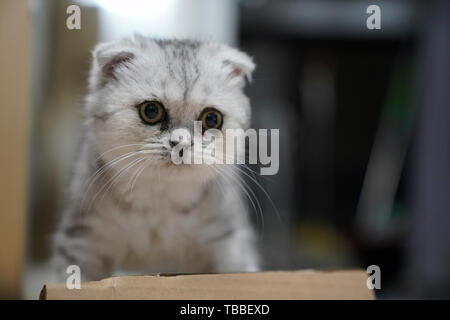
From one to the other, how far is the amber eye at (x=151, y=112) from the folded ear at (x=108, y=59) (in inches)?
3.1

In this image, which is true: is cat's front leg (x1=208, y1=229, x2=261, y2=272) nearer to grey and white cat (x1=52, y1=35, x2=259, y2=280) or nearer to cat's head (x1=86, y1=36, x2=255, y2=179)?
grey and white cat (x1=52, y1=35, x2=259, y2=280)

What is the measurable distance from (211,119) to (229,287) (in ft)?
0.88

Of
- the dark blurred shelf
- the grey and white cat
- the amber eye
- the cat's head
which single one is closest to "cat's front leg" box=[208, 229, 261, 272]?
the grey and white cat

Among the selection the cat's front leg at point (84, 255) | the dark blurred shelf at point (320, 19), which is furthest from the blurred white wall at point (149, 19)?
the dark blurred shelf at point (320, 19)

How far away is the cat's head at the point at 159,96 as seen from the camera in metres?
0.76

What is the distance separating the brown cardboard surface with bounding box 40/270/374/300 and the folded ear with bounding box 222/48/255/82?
34 centimetres

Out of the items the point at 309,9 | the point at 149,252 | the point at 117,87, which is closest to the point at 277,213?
the point at 149,252

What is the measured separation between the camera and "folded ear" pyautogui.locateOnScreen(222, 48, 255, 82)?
811 millimetres

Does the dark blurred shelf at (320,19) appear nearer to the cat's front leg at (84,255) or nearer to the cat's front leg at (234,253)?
the cat's front leg at (234,253)

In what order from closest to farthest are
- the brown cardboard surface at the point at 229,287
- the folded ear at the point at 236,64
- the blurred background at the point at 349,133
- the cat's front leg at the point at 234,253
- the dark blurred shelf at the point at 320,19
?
the brown cardboard surface at the point at 229,287 < the folded ear at the point at 236,64 < the cat's front leg at the point at 234,253 < the blurred background at the point at 349,133 < the dark blurred shelf at the point at 320,19

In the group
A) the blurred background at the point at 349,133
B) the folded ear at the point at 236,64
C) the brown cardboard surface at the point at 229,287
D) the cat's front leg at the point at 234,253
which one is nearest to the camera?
the brown cardboard surface at the point at 229,287

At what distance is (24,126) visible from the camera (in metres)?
0.82

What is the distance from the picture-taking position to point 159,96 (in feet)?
2.49
